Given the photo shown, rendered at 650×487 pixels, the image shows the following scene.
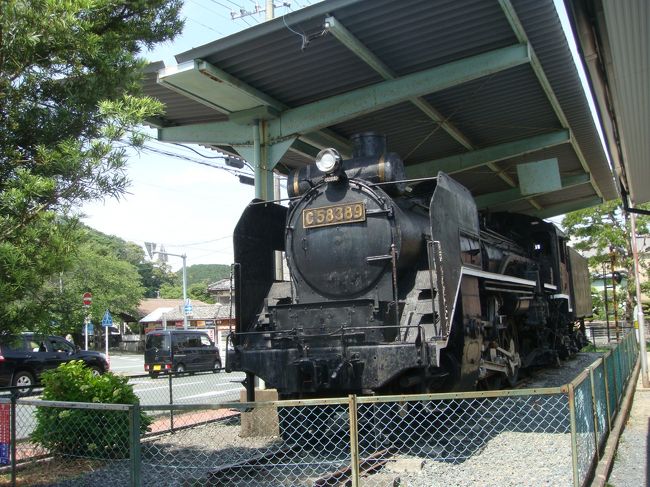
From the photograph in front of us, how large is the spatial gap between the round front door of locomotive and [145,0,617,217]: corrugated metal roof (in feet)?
7.38

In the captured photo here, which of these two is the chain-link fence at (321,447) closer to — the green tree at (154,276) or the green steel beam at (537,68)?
the green steel beam at (537,68)

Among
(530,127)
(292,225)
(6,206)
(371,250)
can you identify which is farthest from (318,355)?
(530,127)

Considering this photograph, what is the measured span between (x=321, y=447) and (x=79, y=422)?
2814 mm

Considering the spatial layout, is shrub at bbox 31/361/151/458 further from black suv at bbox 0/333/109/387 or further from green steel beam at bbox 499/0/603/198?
black suv at bbox 0/333/109/387

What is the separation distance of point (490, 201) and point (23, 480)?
14240 mm

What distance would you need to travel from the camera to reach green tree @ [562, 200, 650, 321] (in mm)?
25920

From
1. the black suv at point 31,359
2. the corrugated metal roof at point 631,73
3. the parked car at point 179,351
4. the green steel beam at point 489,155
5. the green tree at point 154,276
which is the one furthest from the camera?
the green tree at point 154,276

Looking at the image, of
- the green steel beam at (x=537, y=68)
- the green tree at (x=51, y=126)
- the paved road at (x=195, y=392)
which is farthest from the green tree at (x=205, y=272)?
the green tree at (x=51, y=126)

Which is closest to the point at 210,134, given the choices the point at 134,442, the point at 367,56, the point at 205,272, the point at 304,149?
the point at 304,149

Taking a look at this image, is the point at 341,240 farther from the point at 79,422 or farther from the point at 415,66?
the point at 79,422

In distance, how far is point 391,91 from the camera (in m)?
9.72

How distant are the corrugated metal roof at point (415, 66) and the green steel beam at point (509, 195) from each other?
2666 millimetres

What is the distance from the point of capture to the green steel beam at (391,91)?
893 centimetres

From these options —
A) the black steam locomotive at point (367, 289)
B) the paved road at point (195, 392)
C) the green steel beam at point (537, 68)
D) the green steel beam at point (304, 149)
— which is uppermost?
the green steel beam at point (537, 68)
